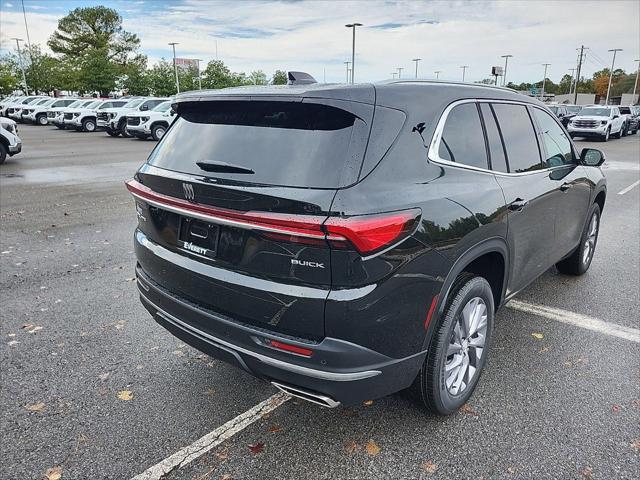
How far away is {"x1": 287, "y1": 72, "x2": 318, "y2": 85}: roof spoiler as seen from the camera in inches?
120

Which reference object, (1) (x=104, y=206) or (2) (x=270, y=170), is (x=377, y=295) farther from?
(1) (x=104, y=206)

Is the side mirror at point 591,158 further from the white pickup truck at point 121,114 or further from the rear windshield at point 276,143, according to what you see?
the white pickup truck at point 121,114

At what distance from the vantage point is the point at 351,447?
2715mm

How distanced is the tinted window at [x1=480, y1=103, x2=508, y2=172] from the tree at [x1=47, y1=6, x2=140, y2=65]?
81.3m

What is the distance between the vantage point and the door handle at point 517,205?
10.5 ft

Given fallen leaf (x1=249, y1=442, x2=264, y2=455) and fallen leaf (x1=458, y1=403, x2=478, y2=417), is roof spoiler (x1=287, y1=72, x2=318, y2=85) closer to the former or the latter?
fallen leaf (x1=249, y1=442, x2=264, y2=455)

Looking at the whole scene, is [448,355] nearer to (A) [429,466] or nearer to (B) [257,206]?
(A) [429,466]

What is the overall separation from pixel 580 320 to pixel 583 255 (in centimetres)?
116

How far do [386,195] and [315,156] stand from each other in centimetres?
38

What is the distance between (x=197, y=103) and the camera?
290 centimetres

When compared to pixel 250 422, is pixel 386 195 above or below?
above

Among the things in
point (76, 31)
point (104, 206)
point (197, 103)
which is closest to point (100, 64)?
point (76, 31)

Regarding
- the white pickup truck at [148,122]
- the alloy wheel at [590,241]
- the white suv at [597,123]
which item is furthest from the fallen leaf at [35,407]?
the white suv at [597,123]

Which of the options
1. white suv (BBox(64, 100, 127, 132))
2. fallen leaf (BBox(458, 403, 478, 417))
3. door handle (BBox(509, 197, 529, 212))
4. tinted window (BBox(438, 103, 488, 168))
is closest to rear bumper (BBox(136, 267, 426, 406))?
fallen leaf (BBox(458, 403, 478, 417))
